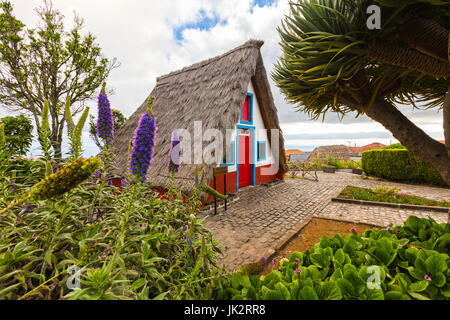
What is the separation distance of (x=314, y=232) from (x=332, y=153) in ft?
55.6

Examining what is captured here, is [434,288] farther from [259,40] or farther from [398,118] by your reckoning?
[259,40]

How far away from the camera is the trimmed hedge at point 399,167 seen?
8982 mm

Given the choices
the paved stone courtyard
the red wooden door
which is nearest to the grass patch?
the paved stone courtyard

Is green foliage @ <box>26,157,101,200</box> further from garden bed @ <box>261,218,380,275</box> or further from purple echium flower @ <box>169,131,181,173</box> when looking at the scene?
garden bed @ <box>261,218,380,275</box>

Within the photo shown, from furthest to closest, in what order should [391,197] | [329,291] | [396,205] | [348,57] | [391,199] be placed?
[391,197] → [391,199] → [396,205] → [348,57] → [329,291]

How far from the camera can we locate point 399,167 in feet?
32.2

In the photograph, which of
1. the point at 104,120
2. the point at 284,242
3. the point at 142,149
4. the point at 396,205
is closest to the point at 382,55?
the point at 142,149

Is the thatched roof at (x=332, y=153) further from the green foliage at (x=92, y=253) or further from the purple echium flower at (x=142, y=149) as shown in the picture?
the purple echium flower at (x=142, y=149)

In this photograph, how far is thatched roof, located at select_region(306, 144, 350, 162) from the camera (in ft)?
58.5

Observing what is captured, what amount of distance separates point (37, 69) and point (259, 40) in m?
12.2

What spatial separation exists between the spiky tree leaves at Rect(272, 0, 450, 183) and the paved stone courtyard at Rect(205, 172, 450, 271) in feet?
8.92

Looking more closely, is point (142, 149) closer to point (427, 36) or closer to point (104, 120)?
point (104, 120)

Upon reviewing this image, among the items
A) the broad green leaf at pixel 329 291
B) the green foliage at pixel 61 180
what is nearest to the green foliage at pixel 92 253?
the green foliage at pixel 61 180
